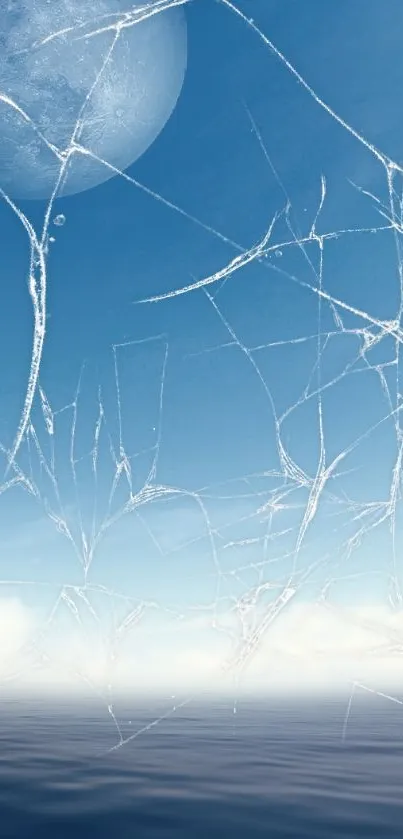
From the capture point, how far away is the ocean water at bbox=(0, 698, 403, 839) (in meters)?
10.6

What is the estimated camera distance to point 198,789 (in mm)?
13820

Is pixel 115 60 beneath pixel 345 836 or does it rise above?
above

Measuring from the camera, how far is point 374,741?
2575 centimetres

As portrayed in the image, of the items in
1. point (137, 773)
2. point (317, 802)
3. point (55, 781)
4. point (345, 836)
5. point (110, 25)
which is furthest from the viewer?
point (110, 25)

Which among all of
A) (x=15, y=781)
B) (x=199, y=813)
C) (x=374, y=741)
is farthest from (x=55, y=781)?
(x=374, y=741)

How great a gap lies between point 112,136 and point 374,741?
29517mm

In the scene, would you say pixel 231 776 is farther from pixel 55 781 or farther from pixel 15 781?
pixel 15 781

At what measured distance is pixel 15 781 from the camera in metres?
14.7

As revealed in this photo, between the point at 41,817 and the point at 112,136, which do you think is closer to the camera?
the point at 41,817

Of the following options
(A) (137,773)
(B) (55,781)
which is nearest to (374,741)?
(A) (137,773)

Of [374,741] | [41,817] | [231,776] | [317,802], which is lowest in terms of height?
[374,741]

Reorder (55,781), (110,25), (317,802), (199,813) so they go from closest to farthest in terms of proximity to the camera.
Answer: (199,813), (317,802), (55,781), (110,25)

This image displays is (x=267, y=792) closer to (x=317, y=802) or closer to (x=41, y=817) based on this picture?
(x=317, y=802)

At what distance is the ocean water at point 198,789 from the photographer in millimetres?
10578
